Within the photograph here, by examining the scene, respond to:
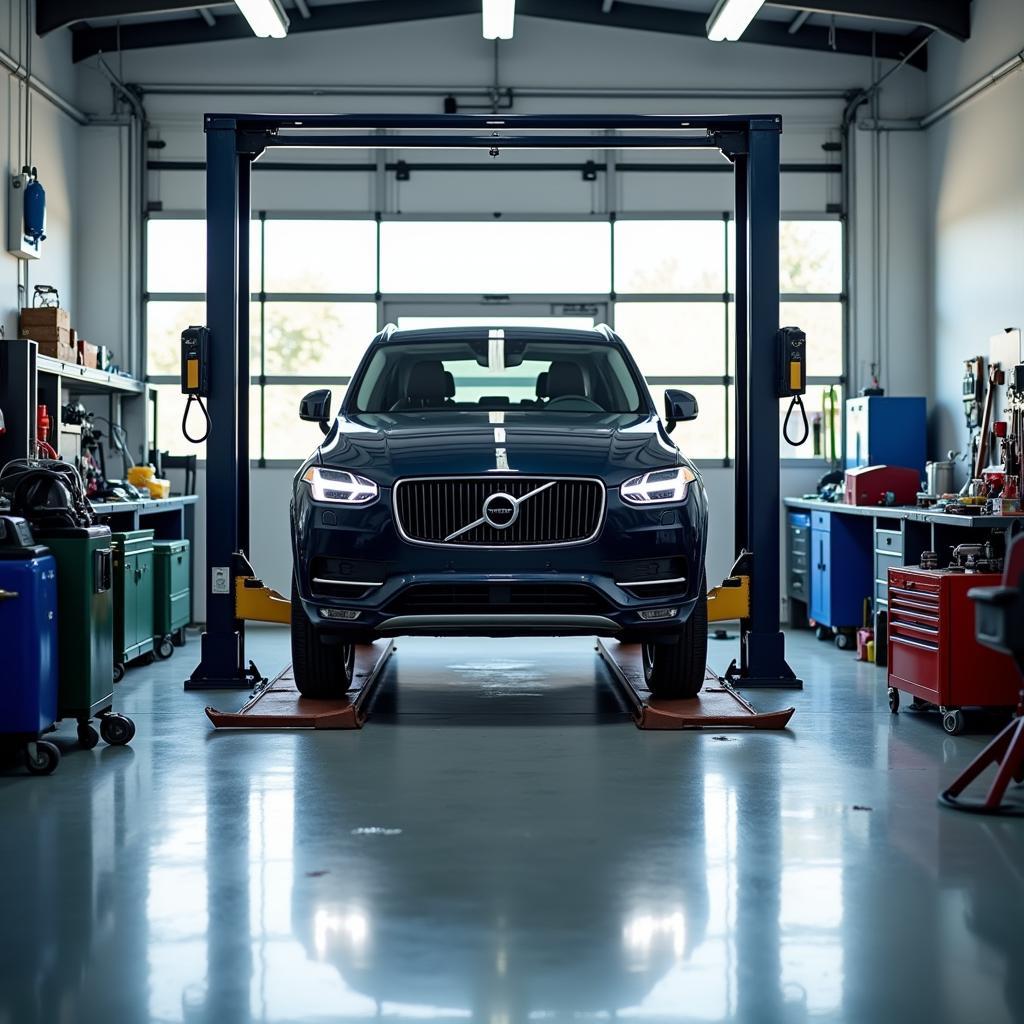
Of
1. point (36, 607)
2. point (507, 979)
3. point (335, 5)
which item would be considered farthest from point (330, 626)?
point (335, 5)

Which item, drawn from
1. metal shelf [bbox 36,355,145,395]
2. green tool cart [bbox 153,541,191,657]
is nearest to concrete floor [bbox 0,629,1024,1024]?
green tool cart [bbox 153,541,191,657]

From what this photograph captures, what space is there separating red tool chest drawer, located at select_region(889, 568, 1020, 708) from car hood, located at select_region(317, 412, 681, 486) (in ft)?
4.11

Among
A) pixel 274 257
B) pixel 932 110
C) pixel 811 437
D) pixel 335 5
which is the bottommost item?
pixel 811 437

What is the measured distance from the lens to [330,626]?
5.48 m

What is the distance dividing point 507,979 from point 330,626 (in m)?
2.92

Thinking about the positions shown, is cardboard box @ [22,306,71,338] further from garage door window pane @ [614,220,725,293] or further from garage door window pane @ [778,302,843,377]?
garage door window pane @ [778,302,843,377]

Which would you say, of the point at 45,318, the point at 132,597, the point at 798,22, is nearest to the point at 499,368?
the point at 132,597

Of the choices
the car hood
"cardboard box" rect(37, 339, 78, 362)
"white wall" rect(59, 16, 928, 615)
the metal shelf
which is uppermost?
"white wall" rect(59, 16, 928, 615)

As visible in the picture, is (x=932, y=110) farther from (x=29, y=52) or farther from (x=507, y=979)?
(x=507, y=979)

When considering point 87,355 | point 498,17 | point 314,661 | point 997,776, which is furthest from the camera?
point 87,355

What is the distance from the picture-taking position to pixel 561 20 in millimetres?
11195

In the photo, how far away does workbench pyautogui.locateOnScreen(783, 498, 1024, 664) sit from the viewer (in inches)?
305

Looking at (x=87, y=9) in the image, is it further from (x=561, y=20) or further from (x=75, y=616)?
(x=75, y=616)

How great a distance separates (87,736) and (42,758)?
49 centimetres
